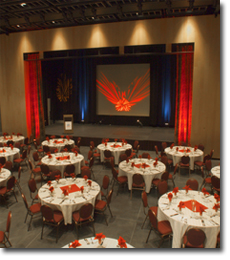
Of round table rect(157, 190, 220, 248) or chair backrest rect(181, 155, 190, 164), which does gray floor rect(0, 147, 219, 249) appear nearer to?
round table rect(157, 190, 220, 248)

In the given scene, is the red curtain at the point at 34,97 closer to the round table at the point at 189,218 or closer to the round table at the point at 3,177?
the round table at the point at 3,177

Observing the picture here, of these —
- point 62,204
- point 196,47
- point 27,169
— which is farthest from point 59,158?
point 196,47

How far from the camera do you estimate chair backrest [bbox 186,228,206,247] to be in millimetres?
3875

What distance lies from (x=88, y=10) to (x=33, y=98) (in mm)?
5556

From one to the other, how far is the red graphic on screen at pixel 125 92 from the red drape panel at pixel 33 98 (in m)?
5.06

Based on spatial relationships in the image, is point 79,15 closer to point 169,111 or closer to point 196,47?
point 196,47

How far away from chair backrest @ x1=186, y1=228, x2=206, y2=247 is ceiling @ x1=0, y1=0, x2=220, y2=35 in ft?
24.2

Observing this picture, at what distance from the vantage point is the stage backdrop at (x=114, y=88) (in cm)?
1550

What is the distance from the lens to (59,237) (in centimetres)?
500

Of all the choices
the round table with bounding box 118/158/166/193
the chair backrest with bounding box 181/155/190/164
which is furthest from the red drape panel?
the chair backrest with bounding box 181/155/190/164

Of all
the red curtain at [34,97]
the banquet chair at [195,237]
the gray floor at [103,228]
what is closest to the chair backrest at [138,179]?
the gray floor at [103,228]

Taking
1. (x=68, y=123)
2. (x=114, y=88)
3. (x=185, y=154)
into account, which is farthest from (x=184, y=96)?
(x=114, y=88)

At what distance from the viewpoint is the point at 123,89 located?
16031 mm

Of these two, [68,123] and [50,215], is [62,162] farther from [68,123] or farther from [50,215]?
[68,123]
